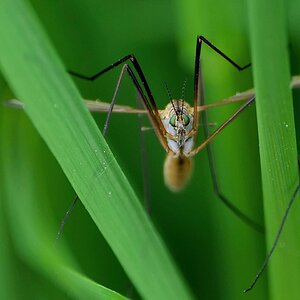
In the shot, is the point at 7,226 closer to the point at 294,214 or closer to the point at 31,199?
the point at 31,199

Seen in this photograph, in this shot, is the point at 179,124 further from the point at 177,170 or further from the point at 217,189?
the point at 217,189

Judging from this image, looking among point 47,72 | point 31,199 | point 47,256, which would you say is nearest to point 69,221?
point 31,199

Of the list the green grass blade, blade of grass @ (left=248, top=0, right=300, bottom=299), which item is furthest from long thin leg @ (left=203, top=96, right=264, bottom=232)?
the green grass blade

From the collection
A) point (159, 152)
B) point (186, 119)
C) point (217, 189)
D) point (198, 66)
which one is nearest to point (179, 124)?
point (186, 119)

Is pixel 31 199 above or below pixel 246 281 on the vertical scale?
above

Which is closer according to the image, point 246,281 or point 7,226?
point 7,226

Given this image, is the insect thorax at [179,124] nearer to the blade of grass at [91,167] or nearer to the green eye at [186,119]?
the green eye at [186,119]

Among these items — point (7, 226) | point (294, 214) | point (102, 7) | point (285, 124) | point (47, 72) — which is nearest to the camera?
point (47, 72)

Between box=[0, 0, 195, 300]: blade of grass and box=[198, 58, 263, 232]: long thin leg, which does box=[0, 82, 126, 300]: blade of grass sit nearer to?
box=[0, 0, 195, 300]: blade of grass
